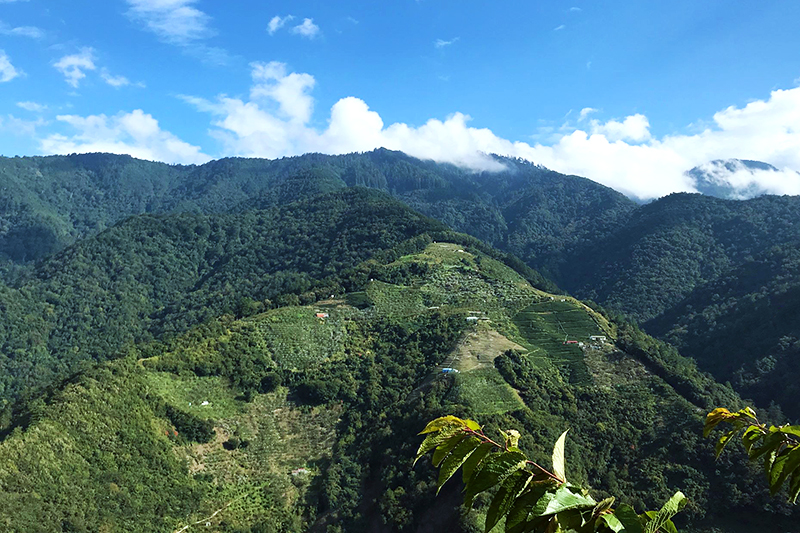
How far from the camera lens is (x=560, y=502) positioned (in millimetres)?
3117

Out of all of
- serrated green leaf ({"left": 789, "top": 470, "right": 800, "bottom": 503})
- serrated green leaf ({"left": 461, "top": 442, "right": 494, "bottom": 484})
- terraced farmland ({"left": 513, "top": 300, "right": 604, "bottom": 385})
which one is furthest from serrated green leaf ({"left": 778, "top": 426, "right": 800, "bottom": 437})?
terraced farmland ({"left": 513, "top": 300, "right": 604, "bottom": 385})

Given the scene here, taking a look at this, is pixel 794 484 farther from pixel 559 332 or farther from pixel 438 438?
pixel 559 332

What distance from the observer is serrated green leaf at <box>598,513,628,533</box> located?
3051 mm

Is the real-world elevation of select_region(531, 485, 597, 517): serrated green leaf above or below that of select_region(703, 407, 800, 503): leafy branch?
above

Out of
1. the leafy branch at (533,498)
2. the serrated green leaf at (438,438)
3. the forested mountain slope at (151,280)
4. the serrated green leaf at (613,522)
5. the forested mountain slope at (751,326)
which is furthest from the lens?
the forested mountain slope at (151,280)

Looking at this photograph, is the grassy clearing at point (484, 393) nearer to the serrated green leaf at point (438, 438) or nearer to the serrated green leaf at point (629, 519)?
the serrated green leaf at point (438, 438)

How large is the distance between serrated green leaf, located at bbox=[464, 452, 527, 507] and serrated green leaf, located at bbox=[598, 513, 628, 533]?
56cm

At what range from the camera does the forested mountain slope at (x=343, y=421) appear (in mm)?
47125

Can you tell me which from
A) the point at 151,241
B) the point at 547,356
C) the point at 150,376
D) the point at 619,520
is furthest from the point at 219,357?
the point at 151,241

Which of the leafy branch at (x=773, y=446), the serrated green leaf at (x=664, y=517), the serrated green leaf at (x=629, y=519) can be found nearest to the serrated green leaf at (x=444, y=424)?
the serrated green leaf at (x=629, y=519)

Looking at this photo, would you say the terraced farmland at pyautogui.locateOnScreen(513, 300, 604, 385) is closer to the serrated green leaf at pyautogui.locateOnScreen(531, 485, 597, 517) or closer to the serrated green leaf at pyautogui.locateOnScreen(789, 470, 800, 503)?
the serrated green leaf at pyautogui.locateOnScreen(789, 470, 800, 503)

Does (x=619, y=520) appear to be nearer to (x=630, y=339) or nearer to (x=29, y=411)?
(x=29, y=411)

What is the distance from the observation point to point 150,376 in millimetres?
63344

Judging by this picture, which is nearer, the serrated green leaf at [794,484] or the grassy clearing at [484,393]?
the serrated green leaf at [794,484]
